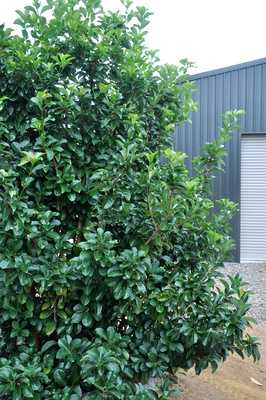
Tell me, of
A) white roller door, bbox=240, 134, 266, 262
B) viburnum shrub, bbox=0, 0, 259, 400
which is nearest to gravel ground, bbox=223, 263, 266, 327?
white roller door, bbox=240, 134, 266, 262

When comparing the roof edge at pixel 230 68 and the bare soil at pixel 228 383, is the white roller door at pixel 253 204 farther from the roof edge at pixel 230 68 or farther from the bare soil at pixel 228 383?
the bare soil at pixel 228 383

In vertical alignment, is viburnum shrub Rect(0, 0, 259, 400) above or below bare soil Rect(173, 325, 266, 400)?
above

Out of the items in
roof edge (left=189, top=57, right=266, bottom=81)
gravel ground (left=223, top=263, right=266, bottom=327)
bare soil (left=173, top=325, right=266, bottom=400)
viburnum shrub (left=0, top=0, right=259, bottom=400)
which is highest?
roof edge (left=189, top=57, right=266, bottom=81)

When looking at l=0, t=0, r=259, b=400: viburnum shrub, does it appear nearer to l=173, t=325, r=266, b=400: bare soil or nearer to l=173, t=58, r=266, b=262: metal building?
l=173, t=325, r=266, b=400: bare soil

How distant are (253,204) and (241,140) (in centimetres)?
177

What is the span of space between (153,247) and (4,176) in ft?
3.52

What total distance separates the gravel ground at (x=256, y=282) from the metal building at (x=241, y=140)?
1.93 ft

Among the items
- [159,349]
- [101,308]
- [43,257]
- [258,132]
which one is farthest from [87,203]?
[258,132]

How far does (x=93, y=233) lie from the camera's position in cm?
240

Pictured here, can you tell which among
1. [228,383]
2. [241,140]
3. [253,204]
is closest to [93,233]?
[228,383]

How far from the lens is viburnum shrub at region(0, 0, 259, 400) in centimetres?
226

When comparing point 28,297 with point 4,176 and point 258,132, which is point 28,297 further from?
point 258,132

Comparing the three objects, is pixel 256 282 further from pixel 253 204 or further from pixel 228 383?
pixel 228 383

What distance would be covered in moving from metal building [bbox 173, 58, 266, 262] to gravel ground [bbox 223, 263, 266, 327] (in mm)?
587
